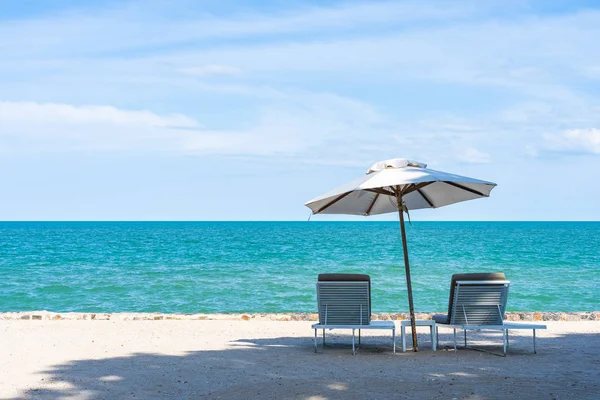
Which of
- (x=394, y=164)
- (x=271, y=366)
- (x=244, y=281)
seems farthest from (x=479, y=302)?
(x=244, y=281)

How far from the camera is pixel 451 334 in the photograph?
31.2ft

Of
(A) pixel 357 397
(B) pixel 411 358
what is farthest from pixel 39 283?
(A) pixel 357 397

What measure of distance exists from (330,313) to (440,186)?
2.07 metres

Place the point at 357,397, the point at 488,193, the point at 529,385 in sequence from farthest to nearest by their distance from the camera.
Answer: the point at 488,193 < the point at 529,385 < the point at 357,397

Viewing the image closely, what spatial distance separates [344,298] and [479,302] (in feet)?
4.72

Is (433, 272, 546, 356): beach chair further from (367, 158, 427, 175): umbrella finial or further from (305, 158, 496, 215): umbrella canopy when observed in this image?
(367, 158, 427, 175): umbrella finial

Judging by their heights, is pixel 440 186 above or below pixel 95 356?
above

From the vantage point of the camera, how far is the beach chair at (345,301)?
24.9 ft

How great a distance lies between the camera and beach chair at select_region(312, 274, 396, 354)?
7578 mm

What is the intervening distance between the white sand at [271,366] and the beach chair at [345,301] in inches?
13.2

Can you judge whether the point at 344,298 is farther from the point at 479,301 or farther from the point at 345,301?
the point at 479,301

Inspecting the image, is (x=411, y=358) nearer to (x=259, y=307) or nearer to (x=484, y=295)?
(x=484, y=295)

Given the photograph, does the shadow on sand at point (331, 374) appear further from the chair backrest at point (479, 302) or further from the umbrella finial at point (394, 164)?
the umbrella finial at point (394, 164)

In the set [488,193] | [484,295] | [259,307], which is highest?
[488,193]
